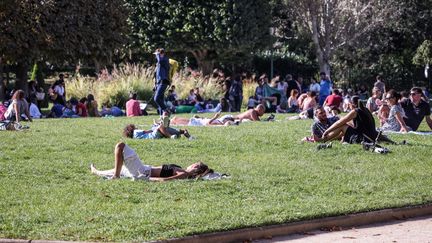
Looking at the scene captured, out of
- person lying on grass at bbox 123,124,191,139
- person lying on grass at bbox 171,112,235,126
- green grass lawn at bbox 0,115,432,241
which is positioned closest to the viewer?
green grass lawn at bbox 0,115,432,241

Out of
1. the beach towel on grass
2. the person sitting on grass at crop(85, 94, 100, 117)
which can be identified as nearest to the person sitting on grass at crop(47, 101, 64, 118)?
the person sitting on grass at crop(85, 94, 100, 117)

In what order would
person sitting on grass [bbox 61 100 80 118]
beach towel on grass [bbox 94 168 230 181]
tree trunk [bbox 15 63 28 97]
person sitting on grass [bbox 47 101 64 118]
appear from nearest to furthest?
beach towel on grass [bbox 94 168 230 181] → person sitting on grass [bbox 61 100 80 118] → person sitting on grass [bbox 47 101 64 118] → tree trunk [bbox 15 63 28 97]

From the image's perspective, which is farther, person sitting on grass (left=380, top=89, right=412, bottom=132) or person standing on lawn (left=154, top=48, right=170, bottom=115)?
person standing on lawn (left=154, top=48, right=170, bottom=115)

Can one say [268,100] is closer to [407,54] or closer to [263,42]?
[263,42]

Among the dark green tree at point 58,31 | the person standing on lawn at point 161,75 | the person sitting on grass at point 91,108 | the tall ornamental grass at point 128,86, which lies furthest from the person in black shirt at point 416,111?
the dark green tree at point 58,31

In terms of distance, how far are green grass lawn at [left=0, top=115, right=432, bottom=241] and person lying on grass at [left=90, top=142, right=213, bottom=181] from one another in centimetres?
33

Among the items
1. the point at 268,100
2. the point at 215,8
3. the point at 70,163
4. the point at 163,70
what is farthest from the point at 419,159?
the point at 215,8

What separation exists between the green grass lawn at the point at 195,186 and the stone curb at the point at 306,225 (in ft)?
0.44

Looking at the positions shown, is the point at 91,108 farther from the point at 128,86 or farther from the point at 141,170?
the point at 141,170

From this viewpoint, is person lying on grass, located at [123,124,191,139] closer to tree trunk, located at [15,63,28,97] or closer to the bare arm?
the bare arm

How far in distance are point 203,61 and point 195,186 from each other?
123 ft

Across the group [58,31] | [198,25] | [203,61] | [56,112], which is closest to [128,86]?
[58,31]

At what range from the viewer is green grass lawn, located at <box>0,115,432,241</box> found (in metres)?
10.7

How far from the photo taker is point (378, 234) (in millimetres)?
11141
